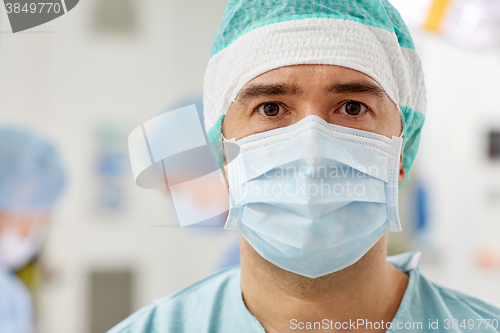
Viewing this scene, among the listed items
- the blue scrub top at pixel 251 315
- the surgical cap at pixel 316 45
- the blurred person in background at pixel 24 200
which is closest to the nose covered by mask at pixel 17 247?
the blurred person in background at pixel 24 200

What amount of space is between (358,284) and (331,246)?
179 mm

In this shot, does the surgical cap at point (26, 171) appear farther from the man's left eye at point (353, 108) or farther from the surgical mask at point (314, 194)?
the man's left eye at point (353, 108)

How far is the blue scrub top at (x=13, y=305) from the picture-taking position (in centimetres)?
213

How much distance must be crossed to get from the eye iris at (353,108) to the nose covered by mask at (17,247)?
89.6 inches

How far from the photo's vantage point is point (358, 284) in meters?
1.12

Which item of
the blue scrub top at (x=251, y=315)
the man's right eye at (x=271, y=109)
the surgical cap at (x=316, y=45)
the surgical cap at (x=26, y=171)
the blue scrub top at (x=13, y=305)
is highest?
the surgical cap at (x=316, y=45)

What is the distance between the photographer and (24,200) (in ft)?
8.96

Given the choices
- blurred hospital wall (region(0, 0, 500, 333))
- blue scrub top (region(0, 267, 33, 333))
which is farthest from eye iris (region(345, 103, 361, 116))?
blurred hospital wall (region(0, 0, 500, 333))

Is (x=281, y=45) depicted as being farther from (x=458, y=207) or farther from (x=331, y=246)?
(x=458, y=207)

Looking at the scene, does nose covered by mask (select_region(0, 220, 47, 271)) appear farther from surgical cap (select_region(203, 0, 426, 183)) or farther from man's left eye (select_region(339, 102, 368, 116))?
man's left eye (select_region(339, 102, 368, 116))

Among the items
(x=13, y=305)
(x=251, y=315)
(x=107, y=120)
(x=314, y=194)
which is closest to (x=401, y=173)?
(x=314, y=194)

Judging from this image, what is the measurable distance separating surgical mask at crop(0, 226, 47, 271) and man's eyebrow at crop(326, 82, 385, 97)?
7.51 ft

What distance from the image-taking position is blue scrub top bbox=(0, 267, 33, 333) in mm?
2131

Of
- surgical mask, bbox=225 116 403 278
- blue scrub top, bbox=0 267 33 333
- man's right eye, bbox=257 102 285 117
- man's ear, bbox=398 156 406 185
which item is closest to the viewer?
surgical mask, bbox=225 116 403 278
